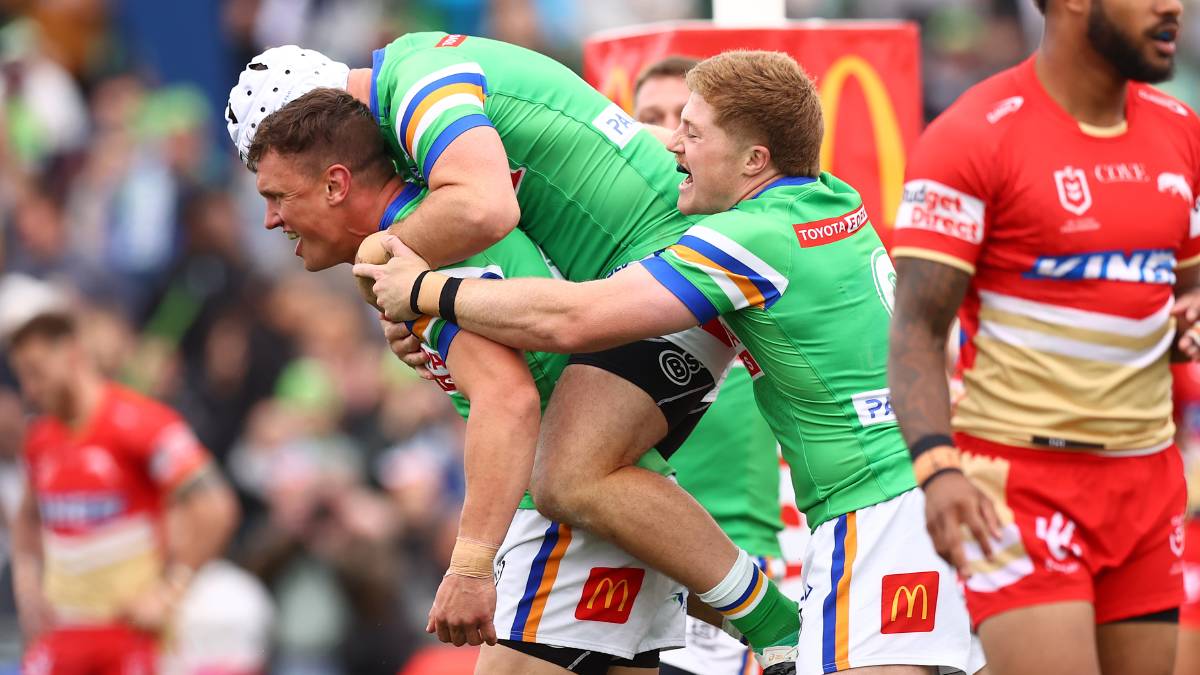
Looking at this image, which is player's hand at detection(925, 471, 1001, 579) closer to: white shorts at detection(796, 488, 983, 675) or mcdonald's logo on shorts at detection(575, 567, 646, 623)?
white shorts at detection(796, 488, 983, 675)

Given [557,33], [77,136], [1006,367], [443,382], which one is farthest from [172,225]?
[1006,367]

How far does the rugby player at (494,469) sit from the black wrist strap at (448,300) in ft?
0.14

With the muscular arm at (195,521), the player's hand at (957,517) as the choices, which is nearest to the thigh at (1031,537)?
the player's hand at (957,517)

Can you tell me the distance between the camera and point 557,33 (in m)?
15.1

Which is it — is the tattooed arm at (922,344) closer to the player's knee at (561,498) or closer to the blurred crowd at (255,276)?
the player's knee at (561,498)

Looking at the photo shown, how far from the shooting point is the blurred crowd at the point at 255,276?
1105 centimetres

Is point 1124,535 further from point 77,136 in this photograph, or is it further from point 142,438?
point 77,136

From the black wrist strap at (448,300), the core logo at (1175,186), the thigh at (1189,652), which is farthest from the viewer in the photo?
the thigh at (1189,652)

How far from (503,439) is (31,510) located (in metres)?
6.00

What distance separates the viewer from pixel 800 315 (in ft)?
15.5

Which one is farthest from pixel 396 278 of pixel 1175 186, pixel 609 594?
pixel 1175 186

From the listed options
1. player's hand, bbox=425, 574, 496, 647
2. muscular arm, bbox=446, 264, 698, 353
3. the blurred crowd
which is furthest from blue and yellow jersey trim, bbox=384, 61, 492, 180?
the blurred crowd

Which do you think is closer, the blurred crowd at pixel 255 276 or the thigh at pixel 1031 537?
the thigh at pixel 1031 537

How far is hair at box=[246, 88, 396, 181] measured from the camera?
4.97 meters
